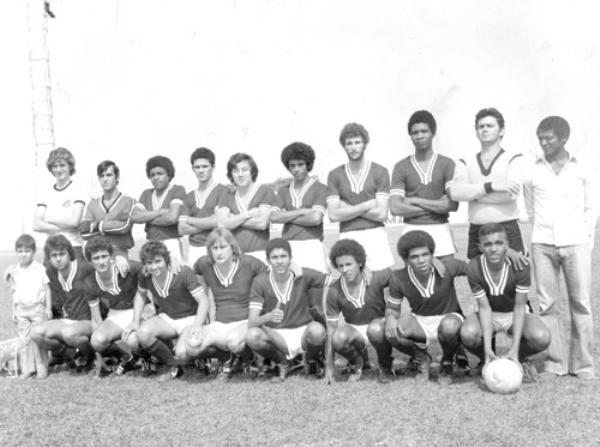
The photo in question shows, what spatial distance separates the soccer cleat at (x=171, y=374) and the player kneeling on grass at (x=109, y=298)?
1.04 ft

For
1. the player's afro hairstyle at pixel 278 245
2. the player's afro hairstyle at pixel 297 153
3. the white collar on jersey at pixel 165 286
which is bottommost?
the white collar on jersey at pixel 165 286

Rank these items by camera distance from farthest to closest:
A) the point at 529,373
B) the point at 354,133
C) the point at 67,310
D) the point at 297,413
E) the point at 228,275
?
1. the point at 67,310
2. the point at 228,275
3. the point at 354,133
4. the point at 529,373
5. the point at 297,413

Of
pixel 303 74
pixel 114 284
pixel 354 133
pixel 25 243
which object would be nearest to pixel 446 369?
pixel 354 133

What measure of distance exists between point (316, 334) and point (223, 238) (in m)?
0.79

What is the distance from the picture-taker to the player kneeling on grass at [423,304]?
3.99 metres

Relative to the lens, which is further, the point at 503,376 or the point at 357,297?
the point at 357,297

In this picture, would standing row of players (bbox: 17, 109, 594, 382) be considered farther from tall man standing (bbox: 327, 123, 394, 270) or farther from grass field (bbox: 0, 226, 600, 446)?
grass field (bbox: 0, 226, 600, 446)

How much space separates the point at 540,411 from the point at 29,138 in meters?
14.8

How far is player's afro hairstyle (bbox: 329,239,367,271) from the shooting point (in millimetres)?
4117

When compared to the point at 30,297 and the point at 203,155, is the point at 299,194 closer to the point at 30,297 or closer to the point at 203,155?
the point at 203,155

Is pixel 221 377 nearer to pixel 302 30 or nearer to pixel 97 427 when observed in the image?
pixel 97 427

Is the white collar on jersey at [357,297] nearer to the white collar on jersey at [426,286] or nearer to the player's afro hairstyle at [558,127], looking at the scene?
the white collar on jersey at [426,286]

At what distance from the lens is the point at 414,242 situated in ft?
13.0

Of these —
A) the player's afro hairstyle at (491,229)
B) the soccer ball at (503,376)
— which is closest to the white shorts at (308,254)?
the player's afro hairstyle at (491,229)
